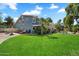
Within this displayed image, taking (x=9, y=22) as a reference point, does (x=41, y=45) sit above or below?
below

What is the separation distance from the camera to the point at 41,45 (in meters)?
4.23

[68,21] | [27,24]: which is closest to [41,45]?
[27,24]

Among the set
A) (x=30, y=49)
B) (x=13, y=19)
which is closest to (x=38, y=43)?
(x=30, y=49)

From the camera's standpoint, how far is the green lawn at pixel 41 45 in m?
4.22

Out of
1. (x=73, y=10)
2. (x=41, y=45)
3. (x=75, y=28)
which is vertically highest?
(x=73, y=10)

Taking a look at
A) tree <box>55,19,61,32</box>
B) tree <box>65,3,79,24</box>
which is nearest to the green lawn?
tree <box>55,19,61,32</box>

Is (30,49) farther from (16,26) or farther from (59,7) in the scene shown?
(59,7)

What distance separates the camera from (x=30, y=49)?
13.9ft

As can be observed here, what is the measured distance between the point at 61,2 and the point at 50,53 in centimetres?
59

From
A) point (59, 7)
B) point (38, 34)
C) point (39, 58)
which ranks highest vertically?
point (59, 7)

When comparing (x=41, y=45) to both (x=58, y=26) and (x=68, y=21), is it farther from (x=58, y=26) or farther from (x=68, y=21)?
(x=68, y=21)

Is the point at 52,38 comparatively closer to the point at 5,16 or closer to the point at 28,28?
the point at 28,28

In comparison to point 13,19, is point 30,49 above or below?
below

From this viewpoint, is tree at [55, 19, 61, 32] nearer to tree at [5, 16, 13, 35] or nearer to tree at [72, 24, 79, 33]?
tree at [72, 24, 79, 33]
